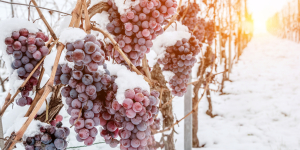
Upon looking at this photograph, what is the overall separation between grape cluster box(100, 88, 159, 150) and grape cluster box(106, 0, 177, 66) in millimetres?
228

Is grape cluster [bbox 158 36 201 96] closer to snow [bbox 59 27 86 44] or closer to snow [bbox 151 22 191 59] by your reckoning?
snow [bbox 151 22 191 59]

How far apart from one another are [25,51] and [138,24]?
1.18 feet

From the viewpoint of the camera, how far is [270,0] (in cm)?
3341

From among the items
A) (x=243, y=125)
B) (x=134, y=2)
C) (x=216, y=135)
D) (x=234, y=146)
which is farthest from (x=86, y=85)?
(x=243, y=125)

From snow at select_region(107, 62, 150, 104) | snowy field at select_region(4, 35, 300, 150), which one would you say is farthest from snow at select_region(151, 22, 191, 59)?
snowy field at select_region(4, 35, 300, 150)

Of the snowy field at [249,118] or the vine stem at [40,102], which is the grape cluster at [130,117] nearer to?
the vine stem at [40,102]

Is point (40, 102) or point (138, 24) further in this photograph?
point (138, 24)

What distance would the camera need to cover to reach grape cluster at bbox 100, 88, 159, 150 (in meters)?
0.52

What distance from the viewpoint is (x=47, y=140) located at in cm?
49

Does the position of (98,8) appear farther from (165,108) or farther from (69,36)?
(165,108)

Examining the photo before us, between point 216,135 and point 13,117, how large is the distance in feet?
8.28

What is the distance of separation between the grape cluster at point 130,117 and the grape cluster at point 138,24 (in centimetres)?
23

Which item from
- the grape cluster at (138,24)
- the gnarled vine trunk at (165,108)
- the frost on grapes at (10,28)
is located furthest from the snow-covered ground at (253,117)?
the frost on grapes at (10,28)

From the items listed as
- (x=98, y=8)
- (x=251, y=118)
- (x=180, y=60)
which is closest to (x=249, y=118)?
(x=251, y=118)
